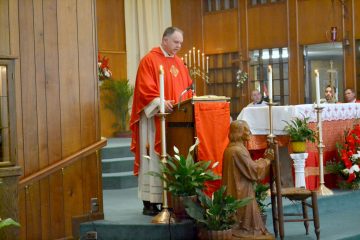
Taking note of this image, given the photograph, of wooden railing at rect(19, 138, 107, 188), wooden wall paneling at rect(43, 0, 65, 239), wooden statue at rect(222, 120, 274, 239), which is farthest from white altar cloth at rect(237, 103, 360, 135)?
wooden wall paneling at rect(43, 0, 65, 239)

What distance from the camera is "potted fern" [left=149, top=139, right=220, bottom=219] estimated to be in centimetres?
482

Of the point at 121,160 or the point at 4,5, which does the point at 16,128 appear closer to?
the point at 4,5

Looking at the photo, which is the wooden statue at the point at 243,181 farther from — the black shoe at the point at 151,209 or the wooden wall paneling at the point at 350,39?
the wooden wall paneling at the point at 350,39

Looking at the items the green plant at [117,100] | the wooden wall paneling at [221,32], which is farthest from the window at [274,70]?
the green plant at [117,100]

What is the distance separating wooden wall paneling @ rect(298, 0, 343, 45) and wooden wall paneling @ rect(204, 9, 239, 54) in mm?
1491

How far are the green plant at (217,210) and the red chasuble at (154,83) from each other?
785mm

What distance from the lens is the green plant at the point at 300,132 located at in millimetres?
6590

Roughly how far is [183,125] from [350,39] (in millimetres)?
6930

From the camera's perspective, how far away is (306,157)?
672 cm

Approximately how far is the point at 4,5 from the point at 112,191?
3.18 meters

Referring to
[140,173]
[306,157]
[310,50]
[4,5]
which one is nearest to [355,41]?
[310,50]

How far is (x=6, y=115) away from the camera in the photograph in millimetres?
4801

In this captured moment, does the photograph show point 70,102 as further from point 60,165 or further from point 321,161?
point 321,161

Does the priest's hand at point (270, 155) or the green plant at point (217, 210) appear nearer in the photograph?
the green plant at point (217, 210)
